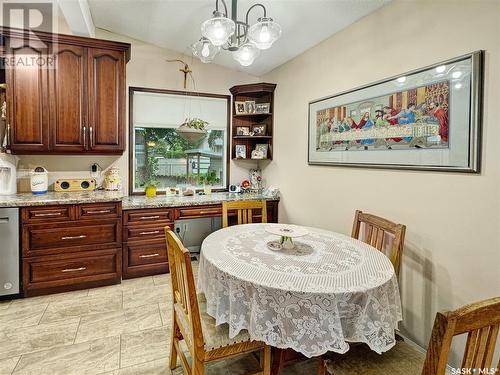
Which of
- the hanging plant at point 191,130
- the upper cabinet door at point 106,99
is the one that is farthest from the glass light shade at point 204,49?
the upper cabinet door at point 106,99

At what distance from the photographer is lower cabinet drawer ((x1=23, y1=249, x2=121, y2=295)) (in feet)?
9.30

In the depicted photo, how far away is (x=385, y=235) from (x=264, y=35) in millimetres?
1607

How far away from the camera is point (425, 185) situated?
2.09 m

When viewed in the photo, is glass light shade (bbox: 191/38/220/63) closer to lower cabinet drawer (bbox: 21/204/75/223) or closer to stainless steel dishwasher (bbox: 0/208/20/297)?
lower cabinet drawer (bbox: 21/204/75/223)

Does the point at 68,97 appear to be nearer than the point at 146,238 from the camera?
Yes

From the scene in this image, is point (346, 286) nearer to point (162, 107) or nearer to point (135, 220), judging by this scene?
point (135, 220)

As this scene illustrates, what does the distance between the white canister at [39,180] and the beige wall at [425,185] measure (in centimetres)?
291

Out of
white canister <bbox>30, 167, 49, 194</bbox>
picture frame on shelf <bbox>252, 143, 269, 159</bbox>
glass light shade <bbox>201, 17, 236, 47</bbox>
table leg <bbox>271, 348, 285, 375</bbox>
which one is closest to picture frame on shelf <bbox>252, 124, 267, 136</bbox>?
picture frame on shelf <bbox>252, 143, 269, 159</bbox>

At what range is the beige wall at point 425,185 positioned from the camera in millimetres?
1719

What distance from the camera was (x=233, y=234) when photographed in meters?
2.22

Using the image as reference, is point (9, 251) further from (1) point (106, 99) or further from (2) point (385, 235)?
(2) point (385, 235)

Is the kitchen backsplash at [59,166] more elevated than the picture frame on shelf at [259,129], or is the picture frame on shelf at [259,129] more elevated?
the picture frame on shelf at [259,129]

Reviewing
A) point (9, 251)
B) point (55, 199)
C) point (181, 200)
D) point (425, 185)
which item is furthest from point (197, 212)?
point (425, 185)

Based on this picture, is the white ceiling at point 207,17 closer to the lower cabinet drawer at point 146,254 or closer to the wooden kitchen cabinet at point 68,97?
the wooden kitchen cabinet at point 68,97
